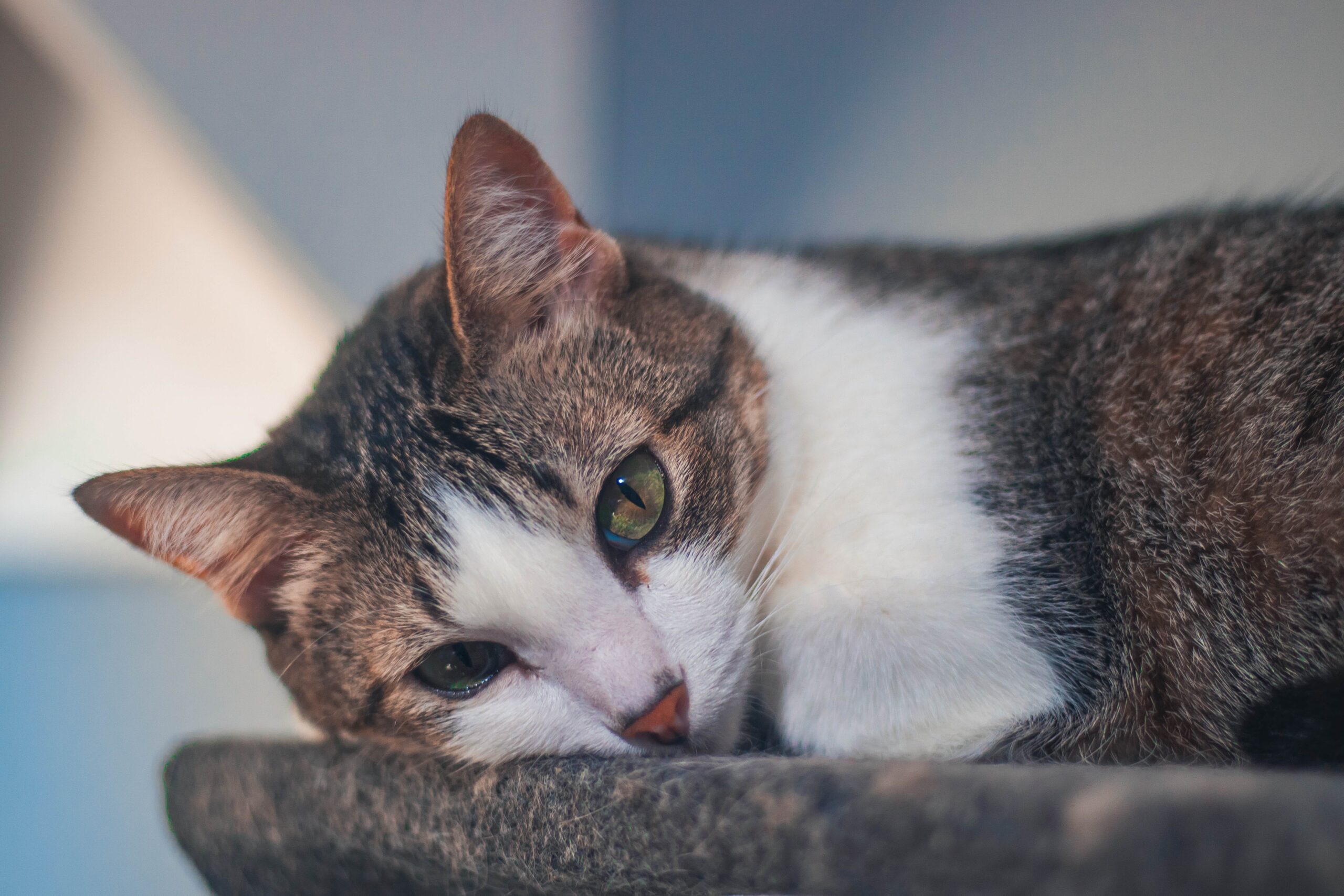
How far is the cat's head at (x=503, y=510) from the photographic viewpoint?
789mm

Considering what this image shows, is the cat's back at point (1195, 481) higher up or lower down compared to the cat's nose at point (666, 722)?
higher up

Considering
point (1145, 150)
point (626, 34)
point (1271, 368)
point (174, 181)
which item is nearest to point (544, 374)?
point (1271, 368)

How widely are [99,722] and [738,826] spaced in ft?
4.53

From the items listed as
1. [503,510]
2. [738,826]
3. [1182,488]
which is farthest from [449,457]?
[1182,488]

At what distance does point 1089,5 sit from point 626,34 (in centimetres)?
126

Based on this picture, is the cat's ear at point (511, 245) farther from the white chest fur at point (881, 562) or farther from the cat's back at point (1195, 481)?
the cat's back at point (1195, 481)

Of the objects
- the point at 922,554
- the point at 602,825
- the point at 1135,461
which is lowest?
the point at 602,825

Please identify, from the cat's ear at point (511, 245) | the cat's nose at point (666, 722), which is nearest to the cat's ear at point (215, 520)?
the cat's ear at point (511, 245)

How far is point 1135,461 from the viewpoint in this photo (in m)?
0.88

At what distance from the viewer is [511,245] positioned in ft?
3.12

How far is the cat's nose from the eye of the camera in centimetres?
75

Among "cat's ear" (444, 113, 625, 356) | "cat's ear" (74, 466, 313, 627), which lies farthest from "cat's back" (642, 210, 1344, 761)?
"cat's ear" (74, 466, 313, 627)

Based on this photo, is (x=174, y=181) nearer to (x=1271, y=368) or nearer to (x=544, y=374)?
(x=544, y=374)

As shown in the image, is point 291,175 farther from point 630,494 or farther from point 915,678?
point 915,678
